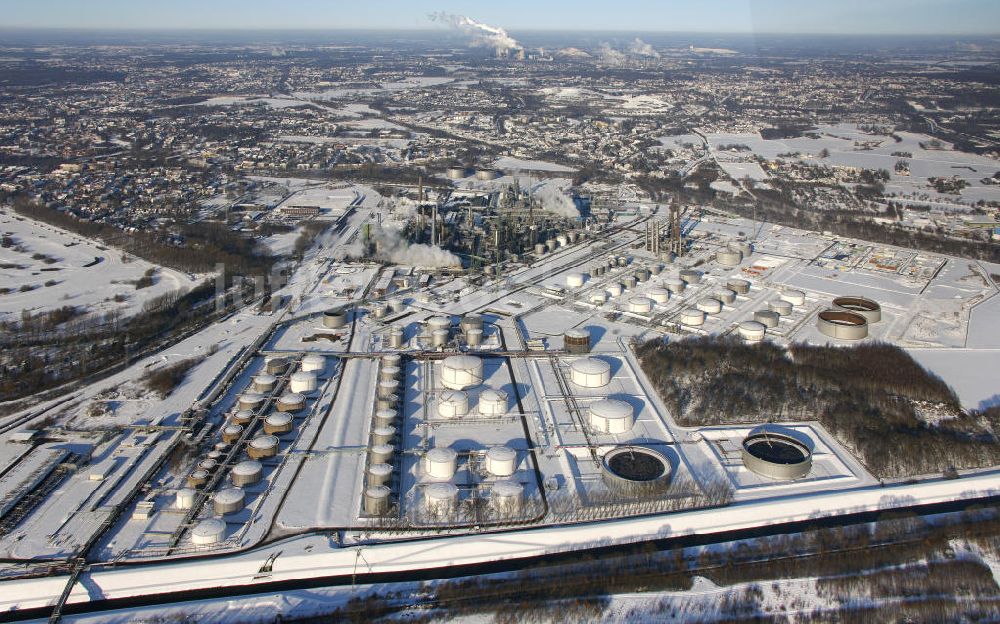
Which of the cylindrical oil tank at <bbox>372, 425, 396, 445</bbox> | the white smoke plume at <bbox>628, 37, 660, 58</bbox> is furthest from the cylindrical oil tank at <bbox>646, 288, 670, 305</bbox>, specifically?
the white smoke plume at <bbox>628, 37, 660, 58</bbox>

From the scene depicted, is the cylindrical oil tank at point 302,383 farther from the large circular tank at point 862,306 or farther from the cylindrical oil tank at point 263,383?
the large circular tank at point 862,306

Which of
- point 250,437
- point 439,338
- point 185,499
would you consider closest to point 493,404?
point 439,338

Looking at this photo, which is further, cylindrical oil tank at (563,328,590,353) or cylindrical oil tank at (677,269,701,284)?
cylindrical oil tank at (677,269,701,284)

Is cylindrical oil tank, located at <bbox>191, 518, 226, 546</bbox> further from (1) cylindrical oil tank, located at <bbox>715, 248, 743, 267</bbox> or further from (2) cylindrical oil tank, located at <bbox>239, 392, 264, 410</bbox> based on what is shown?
(1) cylindrical oil tank, located at <bbox>715, 248, 743, 267</bbox>

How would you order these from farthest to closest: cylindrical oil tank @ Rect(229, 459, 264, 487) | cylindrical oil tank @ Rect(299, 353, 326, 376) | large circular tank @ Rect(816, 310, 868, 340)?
large circular tank @ Rect(816, 310, 868, 340), cylindrical oil tank @ Rect(299, 353, 326, 376), cylindrical oil tank @ Rect(229, 459, 264, 487)

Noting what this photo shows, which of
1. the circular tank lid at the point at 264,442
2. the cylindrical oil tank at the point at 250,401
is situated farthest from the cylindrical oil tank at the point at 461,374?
A: the circular tank lid at the point at 264,442

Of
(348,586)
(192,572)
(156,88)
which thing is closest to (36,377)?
(192,572)

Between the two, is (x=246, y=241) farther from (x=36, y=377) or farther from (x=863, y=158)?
(x=863, y=158)
